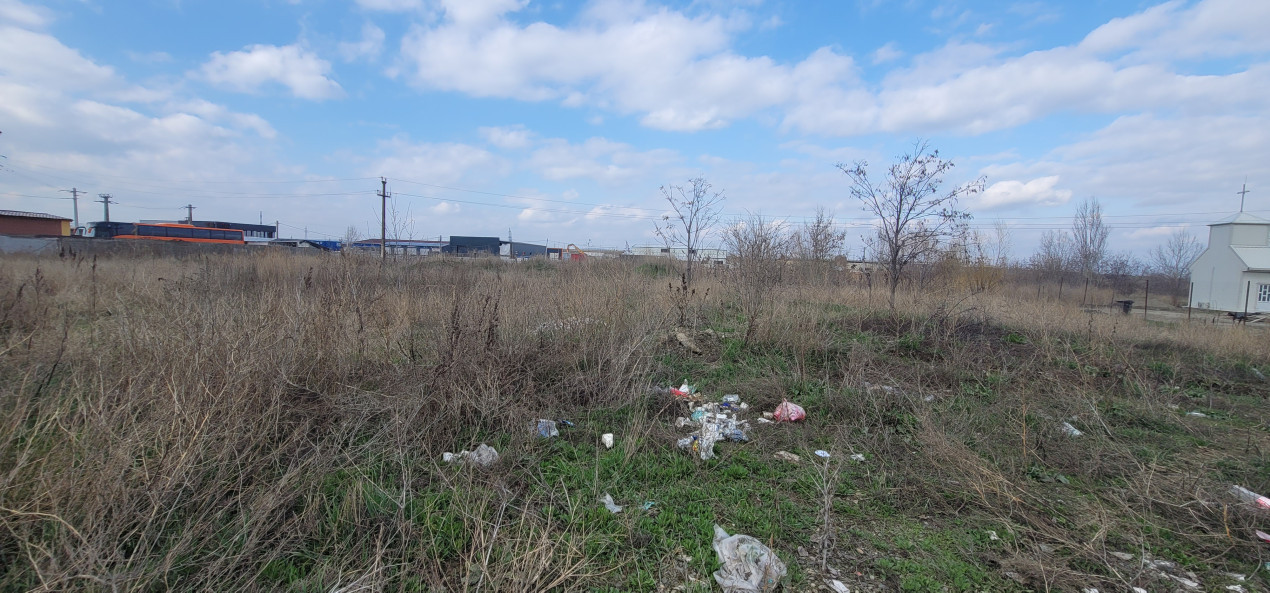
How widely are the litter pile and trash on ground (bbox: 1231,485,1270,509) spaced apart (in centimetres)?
282

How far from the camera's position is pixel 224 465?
238cm

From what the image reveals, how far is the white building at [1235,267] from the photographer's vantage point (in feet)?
79.7

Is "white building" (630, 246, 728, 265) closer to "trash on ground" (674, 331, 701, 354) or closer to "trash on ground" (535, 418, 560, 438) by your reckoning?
"trash on ground" (674, 331, 701, 354)

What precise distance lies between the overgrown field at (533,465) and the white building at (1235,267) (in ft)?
98.6

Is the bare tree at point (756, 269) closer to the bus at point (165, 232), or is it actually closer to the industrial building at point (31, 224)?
the bus at point (165, 232)

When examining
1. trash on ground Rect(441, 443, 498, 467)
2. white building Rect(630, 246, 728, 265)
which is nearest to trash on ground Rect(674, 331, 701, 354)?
trash on ground Rect(441, 443, 498, 467)

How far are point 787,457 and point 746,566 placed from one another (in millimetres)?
1402

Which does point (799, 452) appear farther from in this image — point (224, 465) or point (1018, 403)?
point (224, 465)

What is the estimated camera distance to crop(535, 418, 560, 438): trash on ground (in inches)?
142

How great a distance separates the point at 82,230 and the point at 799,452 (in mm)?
55359

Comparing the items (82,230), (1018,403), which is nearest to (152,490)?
(1018,403)

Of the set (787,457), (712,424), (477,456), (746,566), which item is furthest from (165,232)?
(746,566)

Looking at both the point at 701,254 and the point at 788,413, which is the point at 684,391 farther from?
the point at 701,254

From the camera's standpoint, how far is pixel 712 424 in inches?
156
